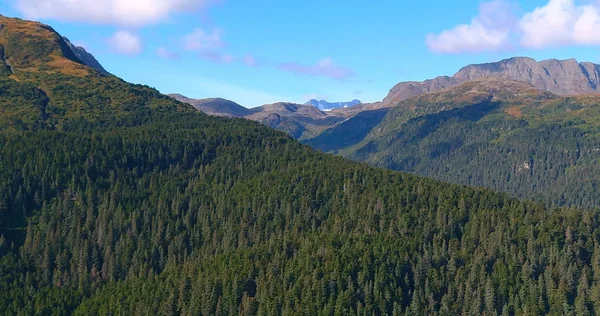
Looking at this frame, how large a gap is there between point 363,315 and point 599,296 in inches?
2719

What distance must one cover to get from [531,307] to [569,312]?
10.4 m

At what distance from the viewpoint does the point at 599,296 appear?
19862cm

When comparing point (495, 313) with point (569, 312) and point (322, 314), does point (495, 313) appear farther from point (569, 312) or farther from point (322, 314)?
point (322, 314)

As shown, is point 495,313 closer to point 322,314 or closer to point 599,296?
point 599,296

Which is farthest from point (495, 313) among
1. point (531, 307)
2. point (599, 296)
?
point (599, 296)

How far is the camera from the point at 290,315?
19650 centimetres

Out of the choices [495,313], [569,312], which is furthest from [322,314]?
[569,312]

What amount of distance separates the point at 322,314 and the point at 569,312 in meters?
71.1

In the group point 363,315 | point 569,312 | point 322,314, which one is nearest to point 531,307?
point 569,312

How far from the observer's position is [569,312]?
19588cm

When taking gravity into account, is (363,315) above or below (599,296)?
below

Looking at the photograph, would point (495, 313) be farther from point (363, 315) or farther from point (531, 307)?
point (363, 315)

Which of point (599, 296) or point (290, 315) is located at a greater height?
point (599, 296)

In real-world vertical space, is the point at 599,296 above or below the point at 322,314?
above
